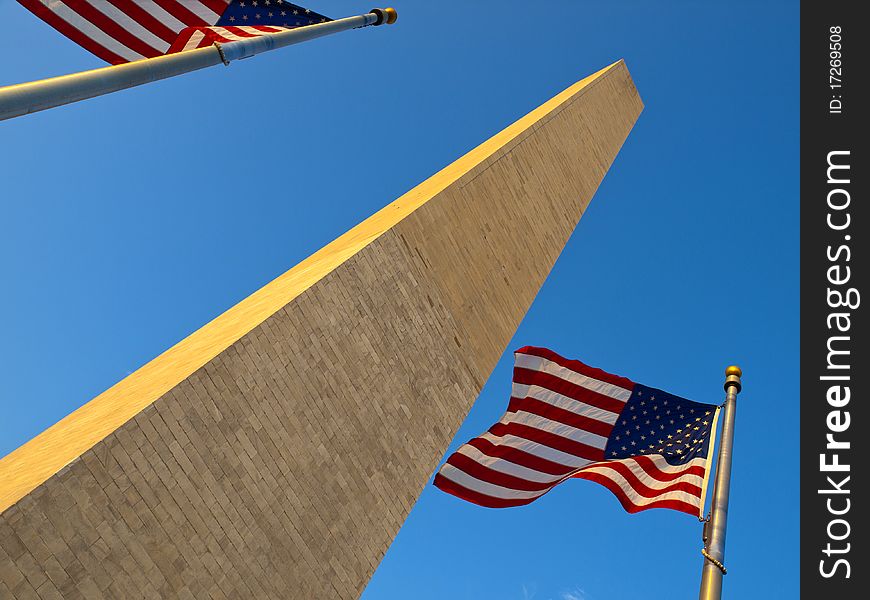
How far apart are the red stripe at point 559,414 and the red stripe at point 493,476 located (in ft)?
2.72

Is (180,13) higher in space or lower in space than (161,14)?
higher

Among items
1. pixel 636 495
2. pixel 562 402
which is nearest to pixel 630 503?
pixel 636 495

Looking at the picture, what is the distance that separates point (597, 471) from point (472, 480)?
5.28ft

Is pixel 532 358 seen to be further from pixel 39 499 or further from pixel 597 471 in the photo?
pixel 39 499

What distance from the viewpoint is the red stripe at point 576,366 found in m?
9.58

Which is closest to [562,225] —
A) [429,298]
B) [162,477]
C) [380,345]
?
[429,298]

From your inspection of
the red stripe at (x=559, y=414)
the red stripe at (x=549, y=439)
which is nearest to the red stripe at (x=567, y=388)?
the red stripe at (x=559, y=414)

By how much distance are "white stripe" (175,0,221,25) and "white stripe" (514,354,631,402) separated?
212 inches

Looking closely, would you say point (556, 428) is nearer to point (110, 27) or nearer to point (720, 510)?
point (720, 510)

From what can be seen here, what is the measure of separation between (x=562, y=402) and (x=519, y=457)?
0.91m

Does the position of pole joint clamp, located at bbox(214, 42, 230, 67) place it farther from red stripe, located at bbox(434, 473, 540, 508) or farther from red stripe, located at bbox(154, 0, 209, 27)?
red stripe, located at bbox(434, 473, 540, 508)

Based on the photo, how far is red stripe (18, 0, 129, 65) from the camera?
20.8 ft

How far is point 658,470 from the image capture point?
8.16m

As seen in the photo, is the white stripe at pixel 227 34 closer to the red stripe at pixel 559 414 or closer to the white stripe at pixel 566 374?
the white stripe at pixel 566 374
